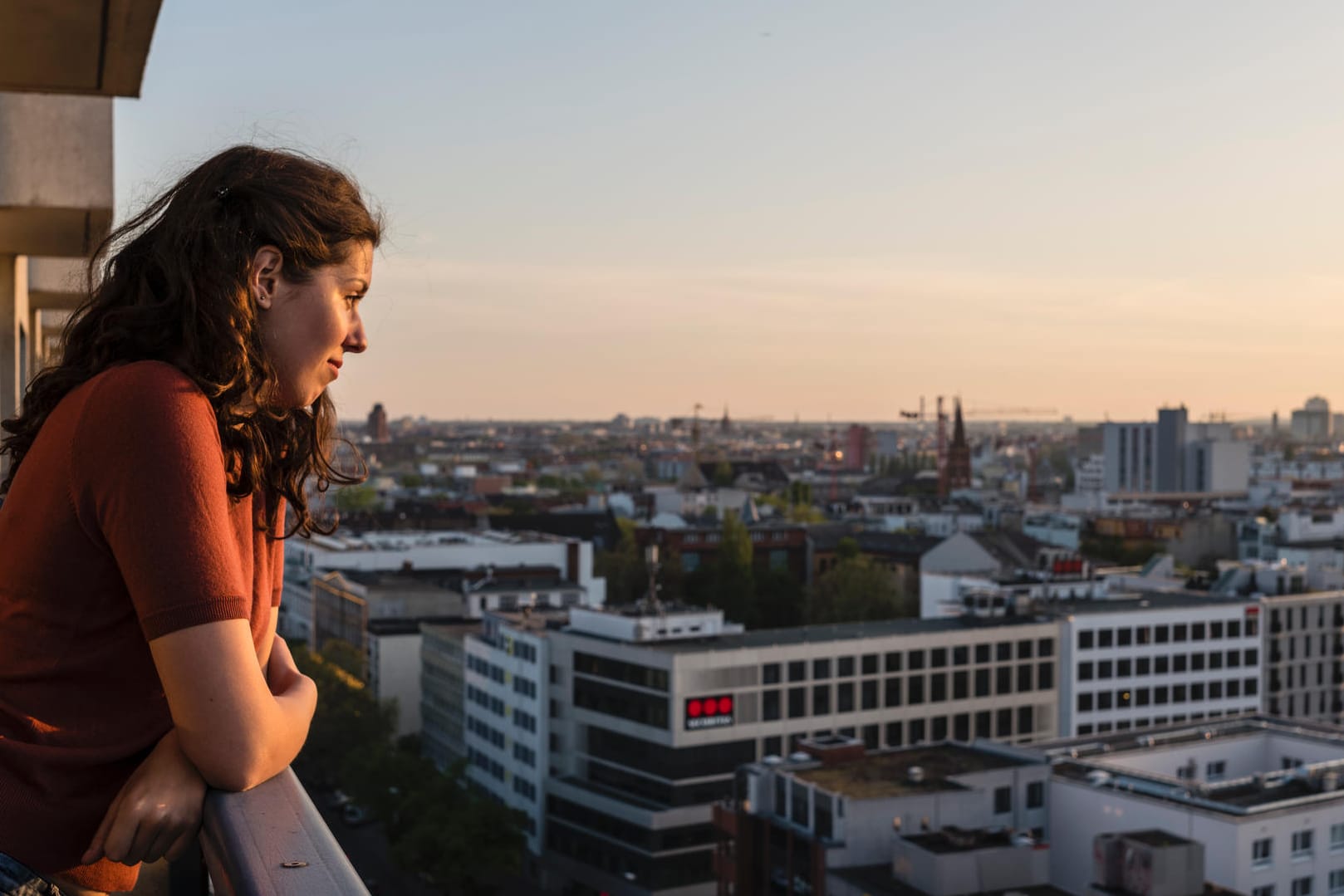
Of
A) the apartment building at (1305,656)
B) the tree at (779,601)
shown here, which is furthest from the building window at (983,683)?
the tree at (779,601)

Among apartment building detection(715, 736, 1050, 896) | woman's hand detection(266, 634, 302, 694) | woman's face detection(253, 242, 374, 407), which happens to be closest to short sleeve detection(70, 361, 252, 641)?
woman's face detection(253, 242, 374, 407)

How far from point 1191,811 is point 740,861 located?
638cm

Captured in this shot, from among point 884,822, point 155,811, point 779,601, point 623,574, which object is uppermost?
point 155,811

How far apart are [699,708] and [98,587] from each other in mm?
26312

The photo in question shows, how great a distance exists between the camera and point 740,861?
22922 mm

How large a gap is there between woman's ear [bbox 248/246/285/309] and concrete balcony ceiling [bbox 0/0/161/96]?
2128mm

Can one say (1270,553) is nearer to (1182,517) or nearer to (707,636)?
(1182,517)

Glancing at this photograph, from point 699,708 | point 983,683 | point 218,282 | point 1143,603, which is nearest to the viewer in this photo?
point 218,282

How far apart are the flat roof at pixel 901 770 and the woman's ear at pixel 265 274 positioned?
793 inches

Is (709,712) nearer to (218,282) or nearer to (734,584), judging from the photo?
(734,584)

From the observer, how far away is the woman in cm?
129

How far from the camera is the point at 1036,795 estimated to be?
23625 mm

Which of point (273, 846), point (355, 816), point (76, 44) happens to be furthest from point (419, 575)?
point (273, 846)

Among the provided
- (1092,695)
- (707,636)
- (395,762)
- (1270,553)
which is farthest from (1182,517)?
(395,762)
